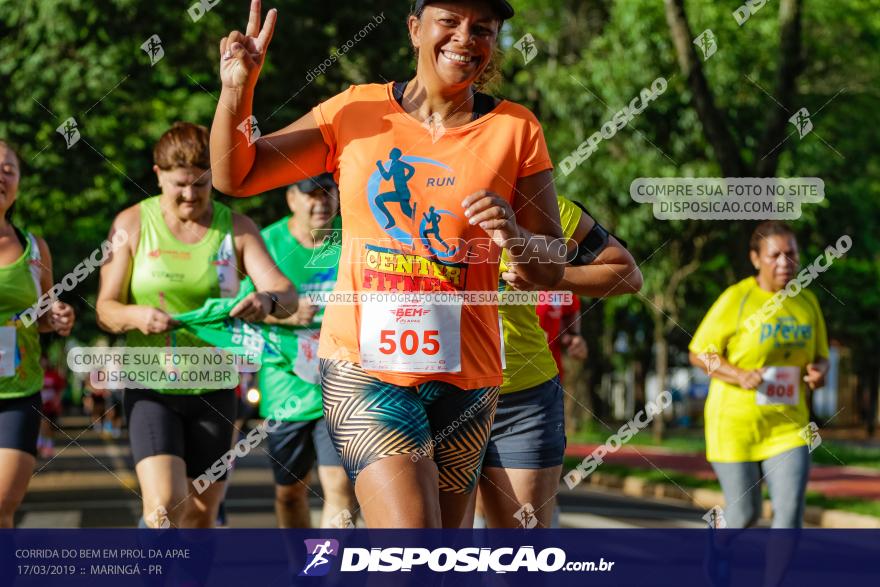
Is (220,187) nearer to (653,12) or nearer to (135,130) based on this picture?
(135,130)

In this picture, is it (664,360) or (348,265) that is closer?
(348,265)

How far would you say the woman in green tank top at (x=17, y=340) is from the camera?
18.9 feet

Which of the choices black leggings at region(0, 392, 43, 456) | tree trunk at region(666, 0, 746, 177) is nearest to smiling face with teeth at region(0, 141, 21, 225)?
black leggings at region(0, 392, 43, 456)

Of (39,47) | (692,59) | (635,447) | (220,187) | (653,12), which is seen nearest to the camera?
(220,187)

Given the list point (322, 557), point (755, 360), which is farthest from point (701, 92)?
point (322, 557)

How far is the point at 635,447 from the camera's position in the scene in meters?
26.7

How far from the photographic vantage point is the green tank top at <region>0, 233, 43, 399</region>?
589 centimetres

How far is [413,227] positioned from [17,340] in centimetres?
274

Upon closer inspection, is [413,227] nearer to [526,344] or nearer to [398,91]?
[398,91]

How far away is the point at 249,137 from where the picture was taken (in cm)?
375

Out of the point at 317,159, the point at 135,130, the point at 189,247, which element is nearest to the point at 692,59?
the point at 135,130

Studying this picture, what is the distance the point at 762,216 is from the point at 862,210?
1738 centimetres

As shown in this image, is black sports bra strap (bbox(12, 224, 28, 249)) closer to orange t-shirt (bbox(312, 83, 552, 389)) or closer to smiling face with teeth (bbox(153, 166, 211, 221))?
smiling face with teeth (bbox(153, 166, 211, 221))

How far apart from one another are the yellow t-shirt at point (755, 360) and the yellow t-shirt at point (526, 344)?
2066 mm
